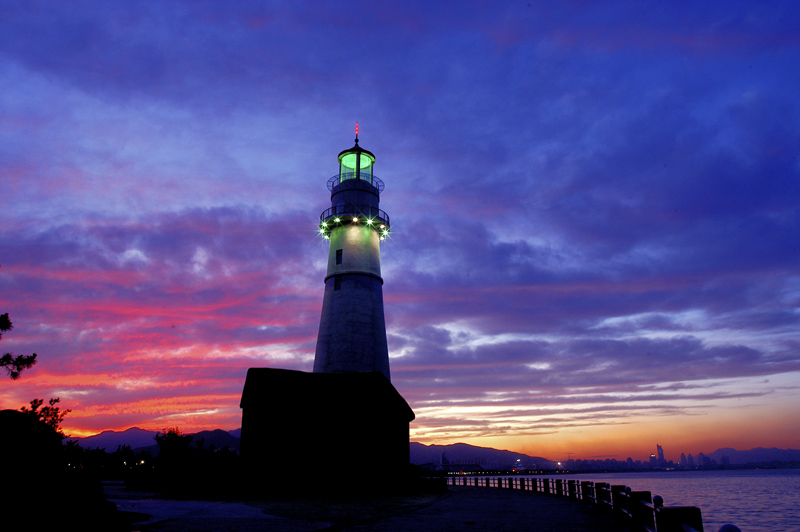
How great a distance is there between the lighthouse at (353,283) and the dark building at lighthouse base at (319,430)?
11.9ft

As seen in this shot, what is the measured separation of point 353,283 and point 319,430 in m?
10.3

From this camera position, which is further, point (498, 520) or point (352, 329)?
point (352, 329)

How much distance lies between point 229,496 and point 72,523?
1658 cm

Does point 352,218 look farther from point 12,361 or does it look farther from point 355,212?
point 12,361

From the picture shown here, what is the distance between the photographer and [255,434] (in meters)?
28.8

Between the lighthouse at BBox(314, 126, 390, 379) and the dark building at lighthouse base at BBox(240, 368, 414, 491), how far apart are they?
363cm

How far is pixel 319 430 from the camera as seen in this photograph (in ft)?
95.9

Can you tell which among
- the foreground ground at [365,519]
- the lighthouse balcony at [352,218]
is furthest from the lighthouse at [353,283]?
the foreground ground at [365,519]

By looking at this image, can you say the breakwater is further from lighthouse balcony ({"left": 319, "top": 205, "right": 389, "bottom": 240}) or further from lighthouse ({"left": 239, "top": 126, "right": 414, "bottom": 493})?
lighthouse balcony ({"left": 319, "top": 205, "right": 389, "bottom": 240})

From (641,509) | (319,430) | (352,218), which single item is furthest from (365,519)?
(352,218)

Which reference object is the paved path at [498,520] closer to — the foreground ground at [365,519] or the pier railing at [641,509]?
the foreground ground at [365,519]

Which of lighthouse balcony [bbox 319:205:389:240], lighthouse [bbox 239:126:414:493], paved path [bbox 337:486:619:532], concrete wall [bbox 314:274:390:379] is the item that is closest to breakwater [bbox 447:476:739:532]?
paved path [bbox 337:486:619:532]

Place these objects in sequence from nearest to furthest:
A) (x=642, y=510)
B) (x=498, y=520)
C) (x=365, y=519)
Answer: (x=642, y=510)
(x=365, y=519)
(x=498, y=520)

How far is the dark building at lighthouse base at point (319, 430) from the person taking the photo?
28422 mm
